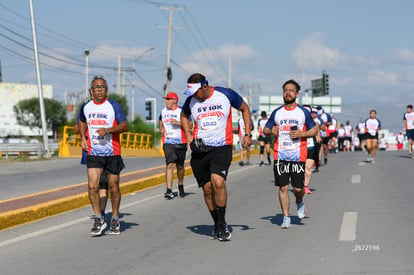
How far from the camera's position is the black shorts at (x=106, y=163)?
7969 millimetres

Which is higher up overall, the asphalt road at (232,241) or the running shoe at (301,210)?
the running shoe at (301,210)

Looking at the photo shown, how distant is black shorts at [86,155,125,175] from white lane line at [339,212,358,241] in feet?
8.94

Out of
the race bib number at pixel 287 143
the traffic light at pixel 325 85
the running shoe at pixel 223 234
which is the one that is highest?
the traffic light at pixel 325 85

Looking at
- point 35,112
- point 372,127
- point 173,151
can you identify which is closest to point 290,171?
point 173,151

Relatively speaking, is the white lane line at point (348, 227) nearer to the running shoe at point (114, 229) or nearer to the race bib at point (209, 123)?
the race bib at point (209, 123)

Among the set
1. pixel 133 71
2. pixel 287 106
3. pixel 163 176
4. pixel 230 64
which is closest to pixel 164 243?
pixel 287 106

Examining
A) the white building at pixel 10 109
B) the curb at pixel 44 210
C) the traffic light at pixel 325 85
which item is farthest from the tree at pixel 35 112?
the curb at pixel 44 210

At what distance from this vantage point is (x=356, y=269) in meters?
5.75

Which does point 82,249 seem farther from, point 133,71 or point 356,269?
point 133,71

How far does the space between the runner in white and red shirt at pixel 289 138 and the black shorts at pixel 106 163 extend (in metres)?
1.90

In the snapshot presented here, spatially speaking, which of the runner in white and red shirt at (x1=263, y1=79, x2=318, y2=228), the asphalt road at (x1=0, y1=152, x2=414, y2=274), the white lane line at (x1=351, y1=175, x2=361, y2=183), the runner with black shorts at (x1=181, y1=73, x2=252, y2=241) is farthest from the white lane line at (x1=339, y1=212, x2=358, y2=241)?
the white lane line at (x1=351, y1=175, x2=361, y2=183)

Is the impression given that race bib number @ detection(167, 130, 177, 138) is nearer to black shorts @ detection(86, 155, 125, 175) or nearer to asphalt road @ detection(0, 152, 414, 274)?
asphalt road @ detection(0, 152, 414, 274)

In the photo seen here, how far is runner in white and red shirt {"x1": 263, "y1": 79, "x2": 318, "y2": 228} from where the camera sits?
332 inches

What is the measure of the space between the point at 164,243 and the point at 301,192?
2.23 metres
